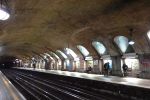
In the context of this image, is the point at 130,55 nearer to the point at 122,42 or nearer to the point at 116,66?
the point at 122,42

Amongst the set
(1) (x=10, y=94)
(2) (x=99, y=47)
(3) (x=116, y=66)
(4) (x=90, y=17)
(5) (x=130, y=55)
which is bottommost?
(1) (x=10, y=94)

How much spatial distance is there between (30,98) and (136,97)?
26.3 feet

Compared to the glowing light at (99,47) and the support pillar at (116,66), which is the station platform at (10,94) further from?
the glowing light at (99,47)

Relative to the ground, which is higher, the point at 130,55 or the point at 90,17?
the point at 90,17

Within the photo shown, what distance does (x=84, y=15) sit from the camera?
16.3m

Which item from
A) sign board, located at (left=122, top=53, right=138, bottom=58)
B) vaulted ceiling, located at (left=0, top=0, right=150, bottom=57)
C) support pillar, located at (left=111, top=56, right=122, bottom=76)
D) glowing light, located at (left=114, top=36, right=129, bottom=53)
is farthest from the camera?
support pillar, located at (left=111, top=56, right=122, bottom=76)

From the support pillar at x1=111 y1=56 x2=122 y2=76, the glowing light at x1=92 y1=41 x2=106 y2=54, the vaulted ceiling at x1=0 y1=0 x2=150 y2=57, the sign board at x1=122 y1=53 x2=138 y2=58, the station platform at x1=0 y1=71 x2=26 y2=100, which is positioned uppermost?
the vaulted ceiling at x1=0 y1=0 x2=150 y2=57

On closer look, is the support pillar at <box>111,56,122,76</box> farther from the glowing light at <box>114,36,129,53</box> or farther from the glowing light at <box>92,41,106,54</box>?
the glowing light at <box>92,41,106,54</box>

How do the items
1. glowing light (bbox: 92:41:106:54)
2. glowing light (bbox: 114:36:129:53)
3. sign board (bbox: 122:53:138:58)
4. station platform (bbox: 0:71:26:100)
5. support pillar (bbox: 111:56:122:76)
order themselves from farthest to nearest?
glowing light (bbox: 92:41:106:54)
support pillar (bbox: 111:56:122:76)
glowing light (bbox: 114:36:129:53)
sign board (bbox: 122:53:138:58)
station platform (bbox: 0:71:26:100)

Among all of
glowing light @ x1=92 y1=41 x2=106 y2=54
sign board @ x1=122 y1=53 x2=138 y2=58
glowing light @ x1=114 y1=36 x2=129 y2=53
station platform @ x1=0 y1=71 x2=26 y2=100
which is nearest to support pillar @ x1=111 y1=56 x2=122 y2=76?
sign board @ x1=122 y1=53 x2=138 y2=58

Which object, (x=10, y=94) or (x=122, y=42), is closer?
(x=10, y=94)

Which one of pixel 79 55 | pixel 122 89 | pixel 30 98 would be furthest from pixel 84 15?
pixel 79 55

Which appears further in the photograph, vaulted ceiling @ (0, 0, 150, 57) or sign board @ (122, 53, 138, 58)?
sign board @ (122, 53, 138, 58)

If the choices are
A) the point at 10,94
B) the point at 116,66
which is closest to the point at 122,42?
the point at 116,66
